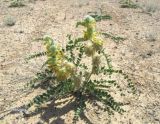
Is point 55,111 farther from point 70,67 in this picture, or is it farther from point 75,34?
point 75,34

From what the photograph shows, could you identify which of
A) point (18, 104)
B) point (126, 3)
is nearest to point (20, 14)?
point (126, 3)

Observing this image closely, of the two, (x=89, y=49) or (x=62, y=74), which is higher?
(x=89, y=49)

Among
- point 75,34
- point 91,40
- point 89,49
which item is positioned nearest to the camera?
point 89,49

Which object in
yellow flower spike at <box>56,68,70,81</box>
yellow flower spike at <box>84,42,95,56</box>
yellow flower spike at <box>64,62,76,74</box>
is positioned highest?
yellow flower spike at <box>84,42,95,56</box>

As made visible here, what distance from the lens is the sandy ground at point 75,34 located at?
489 centimetres

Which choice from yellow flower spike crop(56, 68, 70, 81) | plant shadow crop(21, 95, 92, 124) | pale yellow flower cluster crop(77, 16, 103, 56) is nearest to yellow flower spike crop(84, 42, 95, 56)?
pale yellow flower cluster crop(77, 16, 103, 56)

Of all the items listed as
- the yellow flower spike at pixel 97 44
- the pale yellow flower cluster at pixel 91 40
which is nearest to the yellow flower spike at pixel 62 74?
the pale yellow flower cluster at pixel 91 40

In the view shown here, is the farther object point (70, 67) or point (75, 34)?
point (75, 34)

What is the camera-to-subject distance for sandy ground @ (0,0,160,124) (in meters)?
4.89

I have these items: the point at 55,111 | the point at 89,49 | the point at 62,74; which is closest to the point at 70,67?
the point at 62,74

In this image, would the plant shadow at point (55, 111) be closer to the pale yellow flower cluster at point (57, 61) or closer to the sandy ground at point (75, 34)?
the sandy ground at point (75, 34)

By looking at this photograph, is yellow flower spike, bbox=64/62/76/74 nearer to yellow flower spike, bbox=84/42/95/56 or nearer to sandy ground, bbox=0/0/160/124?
yellow flower spike, bbox=84/42/95/56

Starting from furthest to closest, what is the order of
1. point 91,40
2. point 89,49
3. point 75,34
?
point 75,34, point 91,40, point 89,49

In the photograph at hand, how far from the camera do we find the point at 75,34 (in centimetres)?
797
